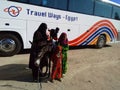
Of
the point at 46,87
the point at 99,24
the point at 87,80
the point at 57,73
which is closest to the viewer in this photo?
the point at 46,87

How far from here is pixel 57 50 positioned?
268 inches

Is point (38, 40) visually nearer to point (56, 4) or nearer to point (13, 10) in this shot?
point (13, 10)

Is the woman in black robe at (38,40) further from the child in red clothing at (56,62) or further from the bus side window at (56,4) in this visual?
the bus side window at (56,4)

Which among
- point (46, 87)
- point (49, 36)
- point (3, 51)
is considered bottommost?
point (46, 87)

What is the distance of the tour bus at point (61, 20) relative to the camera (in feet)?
31.7

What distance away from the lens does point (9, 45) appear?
A: 32.4ft

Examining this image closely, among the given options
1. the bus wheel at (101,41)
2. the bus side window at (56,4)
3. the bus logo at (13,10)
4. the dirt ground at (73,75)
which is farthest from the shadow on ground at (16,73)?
the bus wheel at (101,41)

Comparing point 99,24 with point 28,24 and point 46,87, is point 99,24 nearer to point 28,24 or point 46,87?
point 28,24

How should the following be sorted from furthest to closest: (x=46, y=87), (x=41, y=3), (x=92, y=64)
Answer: (x=41, y=3), (x=92, y=64), (x=46, y=87)

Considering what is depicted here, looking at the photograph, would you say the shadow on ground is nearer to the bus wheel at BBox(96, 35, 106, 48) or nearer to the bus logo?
the bus logo

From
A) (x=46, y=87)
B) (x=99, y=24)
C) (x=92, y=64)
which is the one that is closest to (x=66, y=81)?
(x=46, y=87)

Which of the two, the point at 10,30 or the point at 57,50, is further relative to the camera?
the point at 10,30

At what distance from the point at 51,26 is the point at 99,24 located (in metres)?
4.06

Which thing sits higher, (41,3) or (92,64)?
(41,3)
